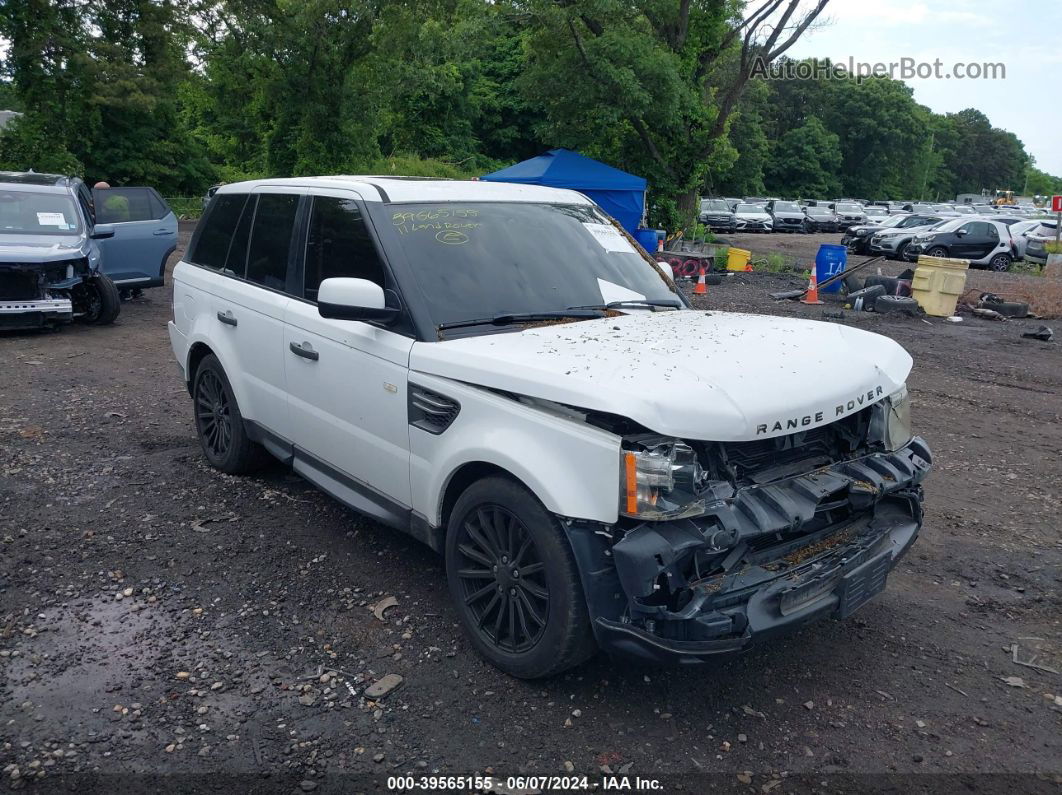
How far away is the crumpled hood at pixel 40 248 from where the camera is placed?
9711mm

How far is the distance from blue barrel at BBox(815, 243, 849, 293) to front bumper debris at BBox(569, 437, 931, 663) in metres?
13.9

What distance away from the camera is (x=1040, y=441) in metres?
7.18

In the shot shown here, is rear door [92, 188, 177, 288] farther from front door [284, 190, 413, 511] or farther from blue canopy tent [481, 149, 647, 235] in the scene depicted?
front door [284, 190, 413, 511]

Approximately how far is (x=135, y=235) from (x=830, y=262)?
12150mm

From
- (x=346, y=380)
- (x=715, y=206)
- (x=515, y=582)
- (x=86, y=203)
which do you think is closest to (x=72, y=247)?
(x=86, y=203)

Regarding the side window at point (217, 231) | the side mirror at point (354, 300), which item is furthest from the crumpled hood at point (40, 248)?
the side mirror at point (354, 300)

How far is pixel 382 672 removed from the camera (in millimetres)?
3514

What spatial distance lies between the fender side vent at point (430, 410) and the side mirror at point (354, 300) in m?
0.35

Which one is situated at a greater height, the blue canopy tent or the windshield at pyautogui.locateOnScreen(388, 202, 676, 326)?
the blue canopy tent

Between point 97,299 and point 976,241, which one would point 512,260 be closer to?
point 97,299

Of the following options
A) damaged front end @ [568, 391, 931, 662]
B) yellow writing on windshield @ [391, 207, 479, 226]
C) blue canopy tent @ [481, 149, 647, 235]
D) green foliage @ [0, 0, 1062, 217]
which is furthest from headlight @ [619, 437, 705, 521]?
green foliage @ [0, 0, 1062, 217]

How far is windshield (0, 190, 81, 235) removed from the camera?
1035cm

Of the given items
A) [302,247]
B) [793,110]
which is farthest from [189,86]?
[793,110]

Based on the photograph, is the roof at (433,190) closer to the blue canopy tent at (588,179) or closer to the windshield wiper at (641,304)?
the windshield wiper at (641,304)
